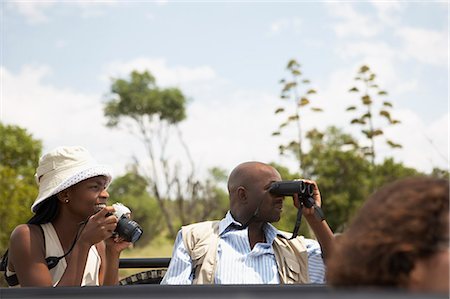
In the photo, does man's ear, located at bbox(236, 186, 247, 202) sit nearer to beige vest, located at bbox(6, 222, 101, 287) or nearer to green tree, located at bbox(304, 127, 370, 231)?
beige vest, located at bbox(6, 222, 101, 287)

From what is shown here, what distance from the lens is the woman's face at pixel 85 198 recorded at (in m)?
2.77

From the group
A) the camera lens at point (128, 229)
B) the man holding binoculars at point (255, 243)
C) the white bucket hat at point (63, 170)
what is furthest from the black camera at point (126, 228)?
the man holding binoculars at point (255, 243)

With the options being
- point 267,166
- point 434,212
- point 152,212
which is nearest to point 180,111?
point 152,212

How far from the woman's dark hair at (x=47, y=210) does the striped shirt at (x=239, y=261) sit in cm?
53

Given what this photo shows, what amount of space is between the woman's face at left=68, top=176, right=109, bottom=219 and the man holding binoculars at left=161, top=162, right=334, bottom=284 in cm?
45

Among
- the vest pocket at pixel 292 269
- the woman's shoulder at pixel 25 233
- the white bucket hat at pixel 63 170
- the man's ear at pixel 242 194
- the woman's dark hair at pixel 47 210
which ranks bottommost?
the vest pocket at pixel 292 269

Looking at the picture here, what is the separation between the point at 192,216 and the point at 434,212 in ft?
60.5

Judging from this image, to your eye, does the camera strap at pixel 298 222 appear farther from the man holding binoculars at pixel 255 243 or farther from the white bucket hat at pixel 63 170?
the white bucket hat at pixel 63 170

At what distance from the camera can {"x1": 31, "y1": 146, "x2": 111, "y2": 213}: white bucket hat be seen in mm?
2744

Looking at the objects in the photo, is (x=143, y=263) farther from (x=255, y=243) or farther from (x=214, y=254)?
(x=255, y=243)

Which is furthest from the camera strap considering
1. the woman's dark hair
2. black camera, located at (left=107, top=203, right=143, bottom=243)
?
the woman's dark hair

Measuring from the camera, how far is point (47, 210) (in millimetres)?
2773

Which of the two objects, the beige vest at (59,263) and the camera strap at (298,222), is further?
the camera strap at (298,222)

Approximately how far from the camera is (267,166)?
3387 mm
